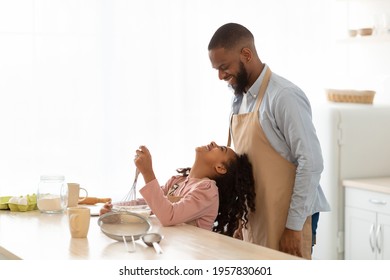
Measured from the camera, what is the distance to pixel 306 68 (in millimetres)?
5594

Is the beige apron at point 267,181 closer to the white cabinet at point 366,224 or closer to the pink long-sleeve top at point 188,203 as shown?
the pink long-sleeve top at point 188,203

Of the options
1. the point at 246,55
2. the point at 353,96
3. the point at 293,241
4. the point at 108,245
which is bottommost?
the point at 293,241

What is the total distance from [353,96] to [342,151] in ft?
1.55

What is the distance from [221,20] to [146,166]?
8.19 feet

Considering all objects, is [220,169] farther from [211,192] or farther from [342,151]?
[342,151]

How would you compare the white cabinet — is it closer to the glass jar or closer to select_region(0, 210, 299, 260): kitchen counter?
select_region(0, 210, 299, 260): kitchen counter

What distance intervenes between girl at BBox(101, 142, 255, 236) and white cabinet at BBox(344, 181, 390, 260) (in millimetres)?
1396

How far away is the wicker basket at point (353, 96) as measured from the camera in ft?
16.5

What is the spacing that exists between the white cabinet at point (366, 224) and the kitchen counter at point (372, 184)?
1 centimetres

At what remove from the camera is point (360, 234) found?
4.58 meters

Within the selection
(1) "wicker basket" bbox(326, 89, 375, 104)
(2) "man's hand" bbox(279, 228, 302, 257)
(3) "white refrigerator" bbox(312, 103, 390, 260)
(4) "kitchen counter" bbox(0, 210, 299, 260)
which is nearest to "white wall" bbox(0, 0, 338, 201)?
(1) "wicker basket" bbox(326, 89, 375, 104)

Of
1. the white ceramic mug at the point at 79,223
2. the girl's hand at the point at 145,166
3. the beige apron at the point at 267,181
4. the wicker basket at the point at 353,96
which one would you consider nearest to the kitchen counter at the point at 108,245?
the white ceramic mug at the point at 79,223

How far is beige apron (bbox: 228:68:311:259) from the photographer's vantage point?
3.13m

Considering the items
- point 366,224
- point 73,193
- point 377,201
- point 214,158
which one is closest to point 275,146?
point 214,158
